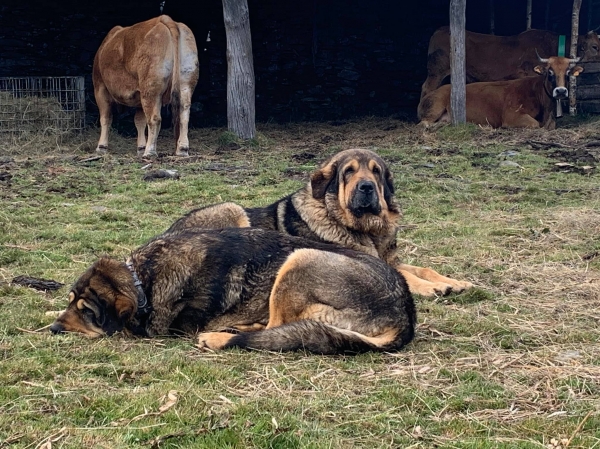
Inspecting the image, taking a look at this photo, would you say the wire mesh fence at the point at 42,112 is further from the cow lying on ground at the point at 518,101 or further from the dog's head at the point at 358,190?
the dog's head at the point at 358,190

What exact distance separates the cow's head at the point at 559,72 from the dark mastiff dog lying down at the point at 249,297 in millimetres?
12140

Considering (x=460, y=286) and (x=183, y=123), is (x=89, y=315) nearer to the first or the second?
(x=460, y=286)

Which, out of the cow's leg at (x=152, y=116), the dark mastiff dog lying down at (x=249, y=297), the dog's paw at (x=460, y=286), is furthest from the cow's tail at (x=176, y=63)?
the dark mastiff dog lying down at (x=249, y=297)

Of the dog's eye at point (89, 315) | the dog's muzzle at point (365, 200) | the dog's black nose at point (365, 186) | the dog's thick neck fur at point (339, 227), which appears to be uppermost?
the dog's black nose at point (365, 186)

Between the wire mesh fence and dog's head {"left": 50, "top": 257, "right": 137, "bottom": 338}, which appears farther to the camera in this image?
the wire mesh fence

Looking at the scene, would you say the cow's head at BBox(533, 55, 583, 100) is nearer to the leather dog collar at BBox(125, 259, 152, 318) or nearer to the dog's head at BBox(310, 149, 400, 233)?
the dog's head at BBox(310, 149, 400, 233)

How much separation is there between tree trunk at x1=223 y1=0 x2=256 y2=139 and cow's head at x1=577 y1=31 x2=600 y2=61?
28.9 feet

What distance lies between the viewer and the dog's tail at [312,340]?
15.3ft

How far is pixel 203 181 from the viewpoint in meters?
10.9

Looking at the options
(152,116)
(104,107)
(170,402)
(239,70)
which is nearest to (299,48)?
(239,70)

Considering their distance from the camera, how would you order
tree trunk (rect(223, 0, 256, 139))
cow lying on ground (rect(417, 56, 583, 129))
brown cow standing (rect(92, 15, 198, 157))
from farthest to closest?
cow lying on ground (rect(417, 56, 583, 129)), tree trunk (rect(223, 0, 256, 139)), brown cow standing (rect(92, 15, 198, 157))

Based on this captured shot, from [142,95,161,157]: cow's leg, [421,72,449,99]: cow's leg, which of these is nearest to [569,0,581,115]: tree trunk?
[421,72,449,99]: cow's leg

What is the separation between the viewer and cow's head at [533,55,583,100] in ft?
52.7

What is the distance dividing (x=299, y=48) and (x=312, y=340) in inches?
655
